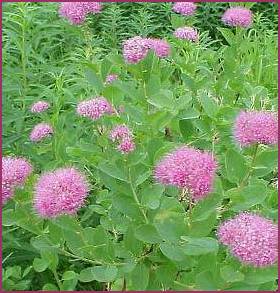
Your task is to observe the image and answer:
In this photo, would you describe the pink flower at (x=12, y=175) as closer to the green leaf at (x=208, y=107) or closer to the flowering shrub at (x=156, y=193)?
the flowering shrub at (x=156, y=193)

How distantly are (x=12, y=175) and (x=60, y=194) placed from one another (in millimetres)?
148

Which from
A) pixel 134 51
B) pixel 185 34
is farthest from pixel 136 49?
pixel 185 34

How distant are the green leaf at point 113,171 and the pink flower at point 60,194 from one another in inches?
1.8

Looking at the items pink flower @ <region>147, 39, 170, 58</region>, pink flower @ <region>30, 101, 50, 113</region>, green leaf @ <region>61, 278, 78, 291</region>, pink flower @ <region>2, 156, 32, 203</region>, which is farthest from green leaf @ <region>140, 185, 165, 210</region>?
pink flower @ <region>30, 101, 50, 113</region>

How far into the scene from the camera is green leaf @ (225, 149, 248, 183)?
1.12m

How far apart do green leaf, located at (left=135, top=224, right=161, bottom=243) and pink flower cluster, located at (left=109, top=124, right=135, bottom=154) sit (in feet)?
0.49

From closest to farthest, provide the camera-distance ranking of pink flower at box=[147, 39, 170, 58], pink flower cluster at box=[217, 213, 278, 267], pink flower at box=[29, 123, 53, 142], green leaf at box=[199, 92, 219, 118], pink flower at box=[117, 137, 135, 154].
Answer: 1. pink flower cluster at box=[217, 213, 278, 267]
2. pink flower at box=[117, 137, 135, 154]
3. green leaf at box=[199, 92, 219, 118]
4. pink flower at box=[147, 39, 170, 58]
5. pink flower at box=[29, 123, 53, 142]

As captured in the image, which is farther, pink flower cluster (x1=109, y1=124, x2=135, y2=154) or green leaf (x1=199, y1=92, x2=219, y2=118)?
green leaf (x1=199, y1=92, x2=219, y2=118)

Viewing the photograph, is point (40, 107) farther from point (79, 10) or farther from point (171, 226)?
point (171, 226)

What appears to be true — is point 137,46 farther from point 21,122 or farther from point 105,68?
point 21,122

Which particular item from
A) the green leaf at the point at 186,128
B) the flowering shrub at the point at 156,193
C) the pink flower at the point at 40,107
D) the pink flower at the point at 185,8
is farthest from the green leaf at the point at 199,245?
the pink flower at the point at 185,8

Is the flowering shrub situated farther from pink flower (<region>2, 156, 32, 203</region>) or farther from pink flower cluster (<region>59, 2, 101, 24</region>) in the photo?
pink flower cluster (<region>59, 2, 101, 24</region>)

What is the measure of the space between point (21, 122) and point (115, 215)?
0.68 meters

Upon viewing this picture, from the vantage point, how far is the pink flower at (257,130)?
107 centimetres
